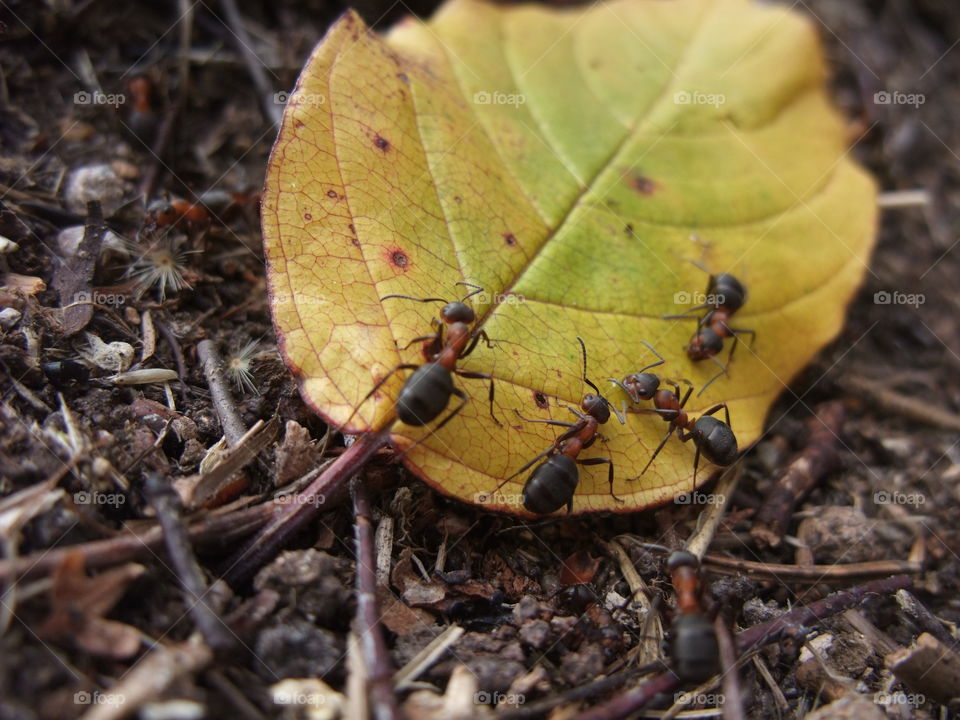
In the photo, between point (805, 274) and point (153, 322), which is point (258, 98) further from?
point (805, 274)

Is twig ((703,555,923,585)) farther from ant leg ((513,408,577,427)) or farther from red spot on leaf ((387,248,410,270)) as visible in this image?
red spot on leaf ((387,248,410,270))

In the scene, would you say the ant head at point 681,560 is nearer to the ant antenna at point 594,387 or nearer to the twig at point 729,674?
the twig at point 729,674

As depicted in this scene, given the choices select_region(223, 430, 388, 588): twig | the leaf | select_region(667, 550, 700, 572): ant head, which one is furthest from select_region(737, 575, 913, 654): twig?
select_region(223, 430, 388, 588): twig

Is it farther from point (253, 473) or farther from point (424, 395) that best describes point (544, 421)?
point (253, 473)

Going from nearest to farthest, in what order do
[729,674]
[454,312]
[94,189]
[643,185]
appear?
[729,674]
[454,312]
[94,189]
[643,185]

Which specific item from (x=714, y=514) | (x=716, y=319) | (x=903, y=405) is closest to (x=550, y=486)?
(x=714, y=514)

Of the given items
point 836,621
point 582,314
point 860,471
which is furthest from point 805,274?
point 836,621
